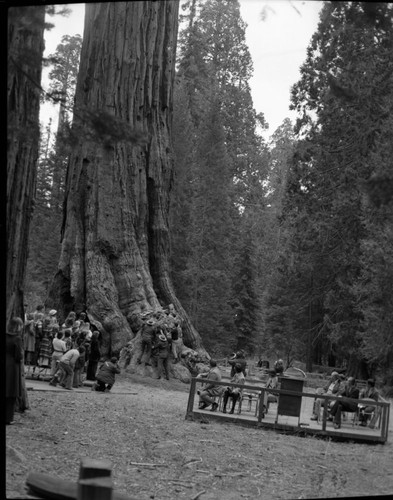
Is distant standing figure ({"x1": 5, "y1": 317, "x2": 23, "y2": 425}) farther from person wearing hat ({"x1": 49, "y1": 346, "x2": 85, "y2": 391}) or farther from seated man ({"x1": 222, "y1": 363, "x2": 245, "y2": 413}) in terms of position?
seated man ({"x1": 222, "y1": 363, "x2": 245, "y2": 413})

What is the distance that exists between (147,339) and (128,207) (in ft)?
10.5

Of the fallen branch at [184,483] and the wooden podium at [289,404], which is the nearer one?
the fallen branch at [184,483]

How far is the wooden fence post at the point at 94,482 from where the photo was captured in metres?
4.89

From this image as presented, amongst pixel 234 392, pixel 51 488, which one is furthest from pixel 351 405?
pixel 51 488

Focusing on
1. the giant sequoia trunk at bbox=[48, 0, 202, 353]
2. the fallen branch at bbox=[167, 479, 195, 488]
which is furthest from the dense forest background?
the fallen branch at bbox=[167, 479, 195, 488]

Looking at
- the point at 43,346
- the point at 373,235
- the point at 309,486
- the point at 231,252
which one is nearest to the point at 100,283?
the point at 43,346

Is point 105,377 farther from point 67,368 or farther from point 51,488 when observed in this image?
point 51,488

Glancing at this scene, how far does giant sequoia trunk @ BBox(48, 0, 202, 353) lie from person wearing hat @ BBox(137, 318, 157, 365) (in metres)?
0.87

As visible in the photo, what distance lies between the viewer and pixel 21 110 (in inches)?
290

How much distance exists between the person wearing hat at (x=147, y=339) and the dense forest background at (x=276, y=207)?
4127 millimetres

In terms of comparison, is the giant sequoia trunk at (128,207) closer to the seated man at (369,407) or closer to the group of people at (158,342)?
the group of people at (158,342)

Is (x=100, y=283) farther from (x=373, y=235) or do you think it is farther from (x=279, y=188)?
(x=279, y=188)

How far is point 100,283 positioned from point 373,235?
29.2 ft

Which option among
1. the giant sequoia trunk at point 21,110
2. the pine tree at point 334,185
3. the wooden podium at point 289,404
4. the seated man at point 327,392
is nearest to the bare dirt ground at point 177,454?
the wooden podium at point 289,404
